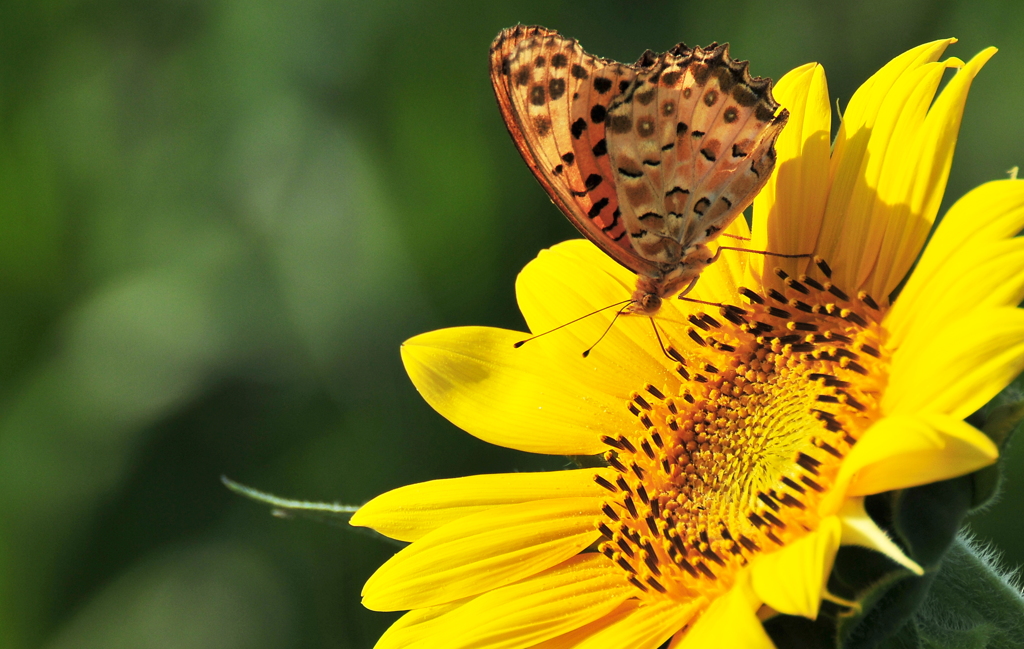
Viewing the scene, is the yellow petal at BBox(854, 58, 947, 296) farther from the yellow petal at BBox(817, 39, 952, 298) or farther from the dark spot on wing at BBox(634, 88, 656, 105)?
the dark spot on wing at BBox(634, 88, 656, 105)

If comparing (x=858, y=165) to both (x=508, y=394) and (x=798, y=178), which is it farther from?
(x=508, y=394)

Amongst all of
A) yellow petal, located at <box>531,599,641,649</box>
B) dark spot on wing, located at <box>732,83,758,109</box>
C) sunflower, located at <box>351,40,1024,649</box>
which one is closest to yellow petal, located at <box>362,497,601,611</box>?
sunflower, located at <box>351,40,1024,649</box>

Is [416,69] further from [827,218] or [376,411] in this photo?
[827,218]

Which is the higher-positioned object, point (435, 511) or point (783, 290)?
point (783, 290)

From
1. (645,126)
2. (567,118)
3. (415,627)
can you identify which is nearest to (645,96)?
(645,126)

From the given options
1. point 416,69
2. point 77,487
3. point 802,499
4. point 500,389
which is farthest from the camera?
point 416,69

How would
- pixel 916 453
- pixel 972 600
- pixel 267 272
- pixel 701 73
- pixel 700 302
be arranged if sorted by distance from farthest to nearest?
pixel 267 272 < pixel 700 302 < pixel 701 73 < pixel 972 600 < pixel 916 453

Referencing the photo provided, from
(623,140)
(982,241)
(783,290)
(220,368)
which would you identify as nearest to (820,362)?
(783,290)

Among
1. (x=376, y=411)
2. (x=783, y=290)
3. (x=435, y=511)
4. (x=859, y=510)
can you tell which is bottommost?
(x=376, y=411)
